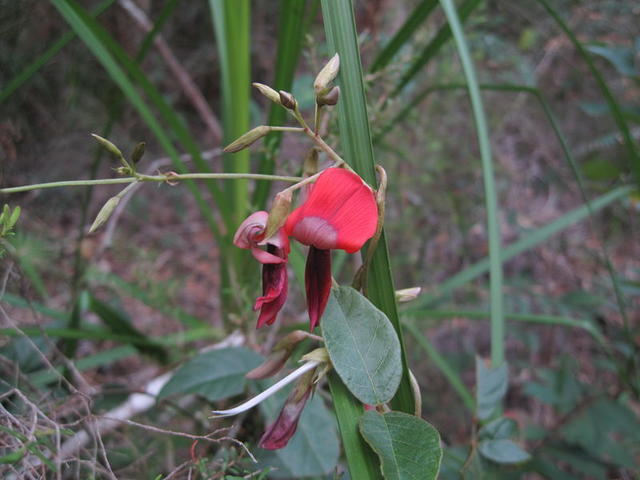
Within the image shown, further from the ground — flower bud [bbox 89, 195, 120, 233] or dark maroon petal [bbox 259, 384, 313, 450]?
flower bud [bbox 89, 195, 120, 233]

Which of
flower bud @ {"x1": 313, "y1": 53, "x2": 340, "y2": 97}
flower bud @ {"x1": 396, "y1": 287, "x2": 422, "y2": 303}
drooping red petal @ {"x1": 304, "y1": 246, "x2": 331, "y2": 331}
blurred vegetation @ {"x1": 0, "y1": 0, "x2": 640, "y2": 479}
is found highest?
flower bud @ {"x1": 313, "y1": 53, "x2": 340, "y2": 97}

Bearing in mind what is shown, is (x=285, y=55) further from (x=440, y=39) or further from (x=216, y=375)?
(x=216, y=375)

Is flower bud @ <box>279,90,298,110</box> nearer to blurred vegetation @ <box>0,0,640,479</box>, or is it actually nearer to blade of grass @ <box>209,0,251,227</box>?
blurred vegetation @ <box>0,0,640,479</box>

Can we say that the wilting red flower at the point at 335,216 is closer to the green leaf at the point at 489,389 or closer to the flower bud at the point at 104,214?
the flower bud at the point at 104,214

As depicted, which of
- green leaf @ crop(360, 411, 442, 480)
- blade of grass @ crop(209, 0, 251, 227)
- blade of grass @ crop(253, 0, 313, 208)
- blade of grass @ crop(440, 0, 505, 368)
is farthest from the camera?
blade of grass @ crop(209, 0, 251, 227)

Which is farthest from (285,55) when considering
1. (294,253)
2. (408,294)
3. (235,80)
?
(408,294)

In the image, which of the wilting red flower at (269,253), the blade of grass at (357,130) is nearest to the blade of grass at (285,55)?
the blade of grass at (357,130)

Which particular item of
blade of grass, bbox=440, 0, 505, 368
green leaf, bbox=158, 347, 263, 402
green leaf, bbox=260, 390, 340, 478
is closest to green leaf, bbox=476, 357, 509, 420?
blade of grass, bbox=440, 0, 505, 368

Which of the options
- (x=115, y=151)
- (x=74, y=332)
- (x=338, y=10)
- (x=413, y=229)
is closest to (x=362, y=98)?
(x=338, y=10)
